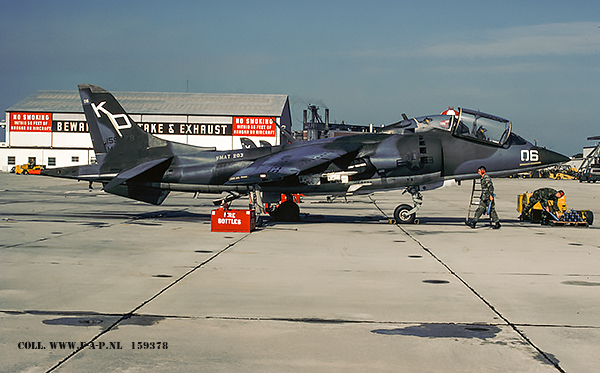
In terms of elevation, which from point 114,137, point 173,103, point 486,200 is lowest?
point 486,200

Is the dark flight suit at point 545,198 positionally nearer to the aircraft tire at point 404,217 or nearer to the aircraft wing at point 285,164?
the aircraft tire at point 404,217

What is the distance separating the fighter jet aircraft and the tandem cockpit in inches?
1.2

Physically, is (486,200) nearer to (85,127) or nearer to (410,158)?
(410,158)

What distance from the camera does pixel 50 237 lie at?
40.9 ft

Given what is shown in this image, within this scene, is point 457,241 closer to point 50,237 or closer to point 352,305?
point 352,305

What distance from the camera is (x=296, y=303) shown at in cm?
677

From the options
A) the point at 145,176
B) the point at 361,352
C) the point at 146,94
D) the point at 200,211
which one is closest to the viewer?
the point at 361,352

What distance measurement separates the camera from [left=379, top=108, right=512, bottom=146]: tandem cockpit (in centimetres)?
1597

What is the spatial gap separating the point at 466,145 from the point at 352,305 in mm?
10643

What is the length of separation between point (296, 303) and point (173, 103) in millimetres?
71875

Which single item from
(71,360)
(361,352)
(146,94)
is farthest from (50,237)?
(146,94)

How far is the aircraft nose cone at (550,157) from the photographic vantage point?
15.7 metres

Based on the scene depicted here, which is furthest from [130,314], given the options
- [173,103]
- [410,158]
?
[173,103]

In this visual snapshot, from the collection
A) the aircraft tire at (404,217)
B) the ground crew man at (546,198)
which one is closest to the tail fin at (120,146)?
the aircraft tire at (404,217)
